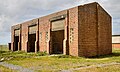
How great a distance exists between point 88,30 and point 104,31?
3038 mm

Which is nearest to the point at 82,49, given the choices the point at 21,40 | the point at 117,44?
the point at 21,40

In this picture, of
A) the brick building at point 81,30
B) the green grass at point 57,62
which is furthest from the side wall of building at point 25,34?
the green grass at point 57,62

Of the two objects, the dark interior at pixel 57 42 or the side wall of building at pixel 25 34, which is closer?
the dark interior at pixel 57 42

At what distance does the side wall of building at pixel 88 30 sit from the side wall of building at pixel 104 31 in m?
0.69

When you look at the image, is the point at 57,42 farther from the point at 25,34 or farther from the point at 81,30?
the point at 81,30

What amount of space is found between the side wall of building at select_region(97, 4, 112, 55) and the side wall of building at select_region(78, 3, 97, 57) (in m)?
0.69

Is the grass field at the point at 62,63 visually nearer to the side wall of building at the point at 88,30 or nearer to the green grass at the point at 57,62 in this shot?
the green grass at the point at 57,62

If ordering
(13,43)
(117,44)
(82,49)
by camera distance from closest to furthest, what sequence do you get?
(82,49)
(13,43)
(117,44)

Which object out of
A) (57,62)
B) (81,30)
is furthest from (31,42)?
(57,62)

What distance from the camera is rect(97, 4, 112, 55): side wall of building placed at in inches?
1068

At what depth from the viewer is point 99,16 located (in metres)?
27.3

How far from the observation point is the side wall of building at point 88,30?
25.3 meters

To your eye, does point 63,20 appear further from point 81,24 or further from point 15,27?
point 15,27

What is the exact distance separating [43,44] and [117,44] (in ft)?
84.7
